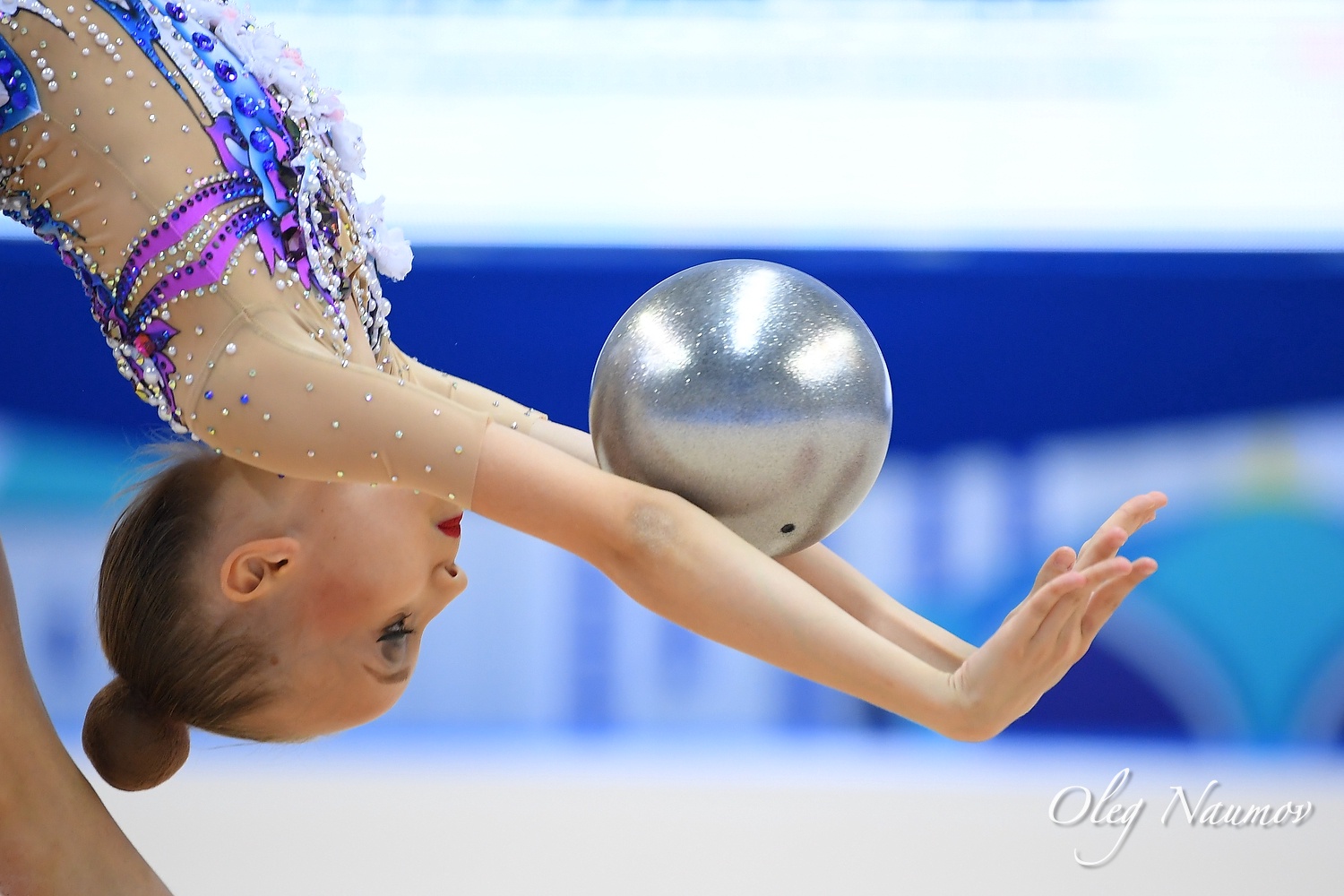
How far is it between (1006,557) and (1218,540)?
0.49 m

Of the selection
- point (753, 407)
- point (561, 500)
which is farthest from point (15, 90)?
point (753, 407)

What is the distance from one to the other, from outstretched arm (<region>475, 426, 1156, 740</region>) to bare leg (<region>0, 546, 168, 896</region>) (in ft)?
2.32

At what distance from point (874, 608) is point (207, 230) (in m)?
0.90

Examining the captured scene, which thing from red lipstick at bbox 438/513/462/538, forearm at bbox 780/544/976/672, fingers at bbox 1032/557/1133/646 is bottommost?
red lipstick at bbox 438/513/462/538

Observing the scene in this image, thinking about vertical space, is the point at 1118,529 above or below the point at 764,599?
above

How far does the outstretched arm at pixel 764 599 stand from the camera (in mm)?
1271

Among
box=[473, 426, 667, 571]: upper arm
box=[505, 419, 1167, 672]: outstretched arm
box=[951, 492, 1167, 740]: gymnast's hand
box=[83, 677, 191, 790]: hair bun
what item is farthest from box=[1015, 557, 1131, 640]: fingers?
box=[83, 677, 191, 790]: hair bun

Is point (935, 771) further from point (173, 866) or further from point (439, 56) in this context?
point (439, 56)

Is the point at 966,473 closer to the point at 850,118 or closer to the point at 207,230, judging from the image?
the point at 850,118

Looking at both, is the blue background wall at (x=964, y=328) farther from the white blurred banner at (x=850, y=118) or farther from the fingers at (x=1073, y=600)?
the fingers at (x=1073, y=600)

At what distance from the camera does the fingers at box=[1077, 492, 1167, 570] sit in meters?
1.33

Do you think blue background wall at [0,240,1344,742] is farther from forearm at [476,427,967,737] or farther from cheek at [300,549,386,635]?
forearm at [476,427,967,737]

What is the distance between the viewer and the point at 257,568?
157cm
